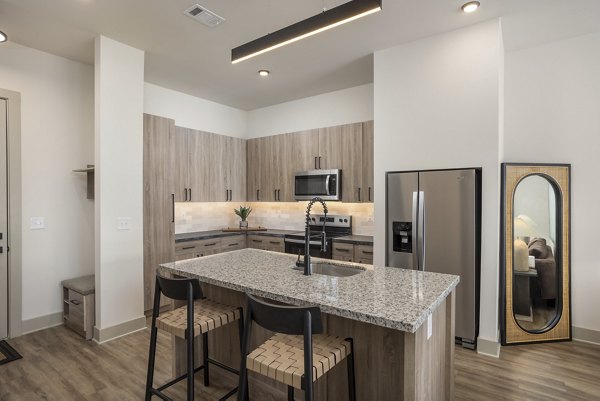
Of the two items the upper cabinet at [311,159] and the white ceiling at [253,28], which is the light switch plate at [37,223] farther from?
the upper cabinet at [311,159]

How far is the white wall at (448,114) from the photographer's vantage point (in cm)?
294

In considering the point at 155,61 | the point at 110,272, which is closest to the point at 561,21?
the point at 155,61

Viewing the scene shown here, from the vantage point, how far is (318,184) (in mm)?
4586

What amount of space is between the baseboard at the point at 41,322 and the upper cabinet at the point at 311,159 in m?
2.93

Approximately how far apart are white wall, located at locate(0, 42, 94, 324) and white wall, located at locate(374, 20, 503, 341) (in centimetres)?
335

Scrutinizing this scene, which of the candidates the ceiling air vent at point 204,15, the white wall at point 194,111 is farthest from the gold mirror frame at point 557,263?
the white wall at point 194,111

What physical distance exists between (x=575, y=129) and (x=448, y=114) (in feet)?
4.44

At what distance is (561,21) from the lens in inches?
116

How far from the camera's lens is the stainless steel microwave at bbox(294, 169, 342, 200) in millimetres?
4449

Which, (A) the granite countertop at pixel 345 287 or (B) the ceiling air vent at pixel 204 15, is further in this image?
(B) the ceiling air vent at pixel 204 15

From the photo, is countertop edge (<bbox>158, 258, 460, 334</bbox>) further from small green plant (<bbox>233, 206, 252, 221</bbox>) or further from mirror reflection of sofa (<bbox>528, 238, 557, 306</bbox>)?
small green plant (<bbox>233, 206, 252, 221</bbox>)

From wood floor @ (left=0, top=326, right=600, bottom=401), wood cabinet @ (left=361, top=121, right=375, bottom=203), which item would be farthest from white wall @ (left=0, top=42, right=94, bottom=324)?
wood cabinet @ (left=361, top=121, right=375, bottom=203)

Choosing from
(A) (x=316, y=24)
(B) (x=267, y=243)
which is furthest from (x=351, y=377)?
(B) (x=267, y=243)

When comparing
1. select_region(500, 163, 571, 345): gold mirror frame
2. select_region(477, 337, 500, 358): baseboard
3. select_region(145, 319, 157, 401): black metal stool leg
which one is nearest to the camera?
select_region(145, 319, 157, 401): black metal stool leg
